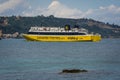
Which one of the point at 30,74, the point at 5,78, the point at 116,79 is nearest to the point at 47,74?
the point at 30,74

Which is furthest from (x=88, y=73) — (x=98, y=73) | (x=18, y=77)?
(x=18, y=77)

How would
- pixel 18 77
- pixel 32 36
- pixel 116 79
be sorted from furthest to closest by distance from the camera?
1. pixel 32 36
2. pixel 18 77
3. pixel 116 79

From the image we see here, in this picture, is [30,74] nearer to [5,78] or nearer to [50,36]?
[5,78]

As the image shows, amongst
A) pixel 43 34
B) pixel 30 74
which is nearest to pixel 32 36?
pixel 43 34

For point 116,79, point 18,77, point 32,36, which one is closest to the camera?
Result: point 116,79

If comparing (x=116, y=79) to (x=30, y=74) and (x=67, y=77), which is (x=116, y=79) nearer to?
(x=67, y=77)

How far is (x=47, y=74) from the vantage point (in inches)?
2222

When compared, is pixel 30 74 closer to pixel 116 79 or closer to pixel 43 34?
pixel 116 79

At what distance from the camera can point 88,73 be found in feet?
185

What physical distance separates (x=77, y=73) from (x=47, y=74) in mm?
3760

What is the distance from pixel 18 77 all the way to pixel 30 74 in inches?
134

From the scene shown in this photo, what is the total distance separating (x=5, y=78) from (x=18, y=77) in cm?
165

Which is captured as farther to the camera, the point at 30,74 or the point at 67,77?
the point at 30,74

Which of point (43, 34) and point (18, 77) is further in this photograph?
point (43, 34)
